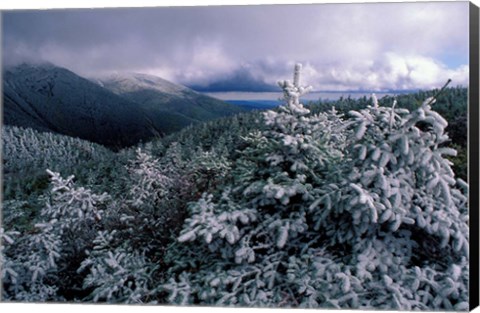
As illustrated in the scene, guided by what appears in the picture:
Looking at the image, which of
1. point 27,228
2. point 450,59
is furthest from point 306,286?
point 27,228

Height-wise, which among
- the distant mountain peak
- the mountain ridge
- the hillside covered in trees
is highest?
the distant mountain peak

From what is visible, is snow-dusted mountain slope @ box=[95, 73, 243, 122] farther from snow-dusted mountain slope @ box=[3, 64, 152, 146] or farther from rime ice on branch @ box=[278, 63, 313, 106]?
rime ice on branch @ box=[278, 63, 313, 106]

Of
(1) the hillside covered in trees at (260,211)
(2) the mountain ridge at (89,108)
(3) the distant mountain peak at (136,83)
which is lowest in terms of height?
(1) the hillside covered in trees at (260,211)

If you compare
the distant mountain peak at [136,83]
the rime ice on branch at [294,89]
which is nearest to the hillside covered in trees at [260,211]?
the rime ice on branch at [294,89]

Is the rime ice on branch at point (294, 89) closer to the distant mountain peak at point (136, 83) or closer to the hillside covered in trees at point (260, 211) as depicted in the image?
the hillside covered in trees at point (260, 211)

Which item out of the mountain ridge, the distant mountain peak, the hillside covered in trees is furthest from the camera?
the mountain ridge

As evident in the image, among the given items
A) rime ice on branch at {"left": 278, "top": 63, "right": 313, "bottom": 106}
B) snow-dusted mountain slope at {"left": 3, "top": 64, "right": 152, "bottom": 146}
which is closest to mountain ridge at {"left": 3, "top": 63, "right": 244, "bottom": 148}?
snow-dusted mountain slope at {"left": 3, "top": 64, "right": 152, "bottom": 146}

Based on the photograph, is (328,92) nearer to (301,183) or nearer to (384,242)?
(301,183)
